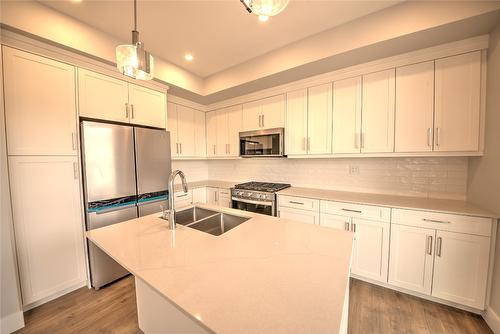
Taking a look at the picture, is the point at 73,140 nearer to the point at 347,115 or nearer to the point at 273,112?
the point at 273,112

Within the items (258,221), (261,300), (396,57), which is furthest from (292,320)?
(396,57)

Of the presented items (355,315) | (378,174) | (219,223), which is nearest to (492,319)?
(355,315)

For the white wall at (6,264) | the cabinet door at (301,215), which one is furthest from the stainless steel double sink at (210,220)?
the white wall at (6,264)

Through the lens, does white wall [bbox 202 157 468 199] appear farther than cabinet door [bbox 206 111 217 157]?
No

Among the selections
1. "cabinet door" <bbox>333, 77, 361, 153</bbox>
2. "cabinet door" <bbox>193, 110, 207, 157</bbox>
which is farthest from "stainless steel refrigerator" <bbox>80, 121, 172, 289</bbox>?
"cabinet door" <bbox>333, 77, 361, 153</bbox>

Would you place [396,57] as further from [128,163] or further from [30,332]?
[30,332]

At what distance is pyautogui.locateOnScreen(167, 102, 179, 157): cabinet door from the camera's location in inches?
126

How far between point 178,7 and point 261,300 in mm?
2303

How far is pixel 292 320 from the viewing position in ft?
1.93

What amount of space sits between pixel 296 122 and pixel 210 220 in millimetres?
1843

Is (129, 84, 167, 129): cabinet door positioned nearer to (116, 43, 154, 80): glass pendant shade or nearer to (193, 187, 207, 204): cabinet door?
(193, 187, 207, 204): cabinet door

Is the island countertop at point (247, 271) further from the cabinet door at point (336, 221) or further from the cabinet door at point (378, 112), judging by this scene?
the cabinet door at point (378, 112)

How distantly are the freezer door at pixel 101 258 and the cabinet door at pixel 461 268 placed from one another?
3.22 m

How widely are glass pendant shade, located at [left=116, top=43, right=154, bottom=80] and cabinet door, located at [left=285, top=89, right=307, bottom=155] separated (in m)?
1.98
